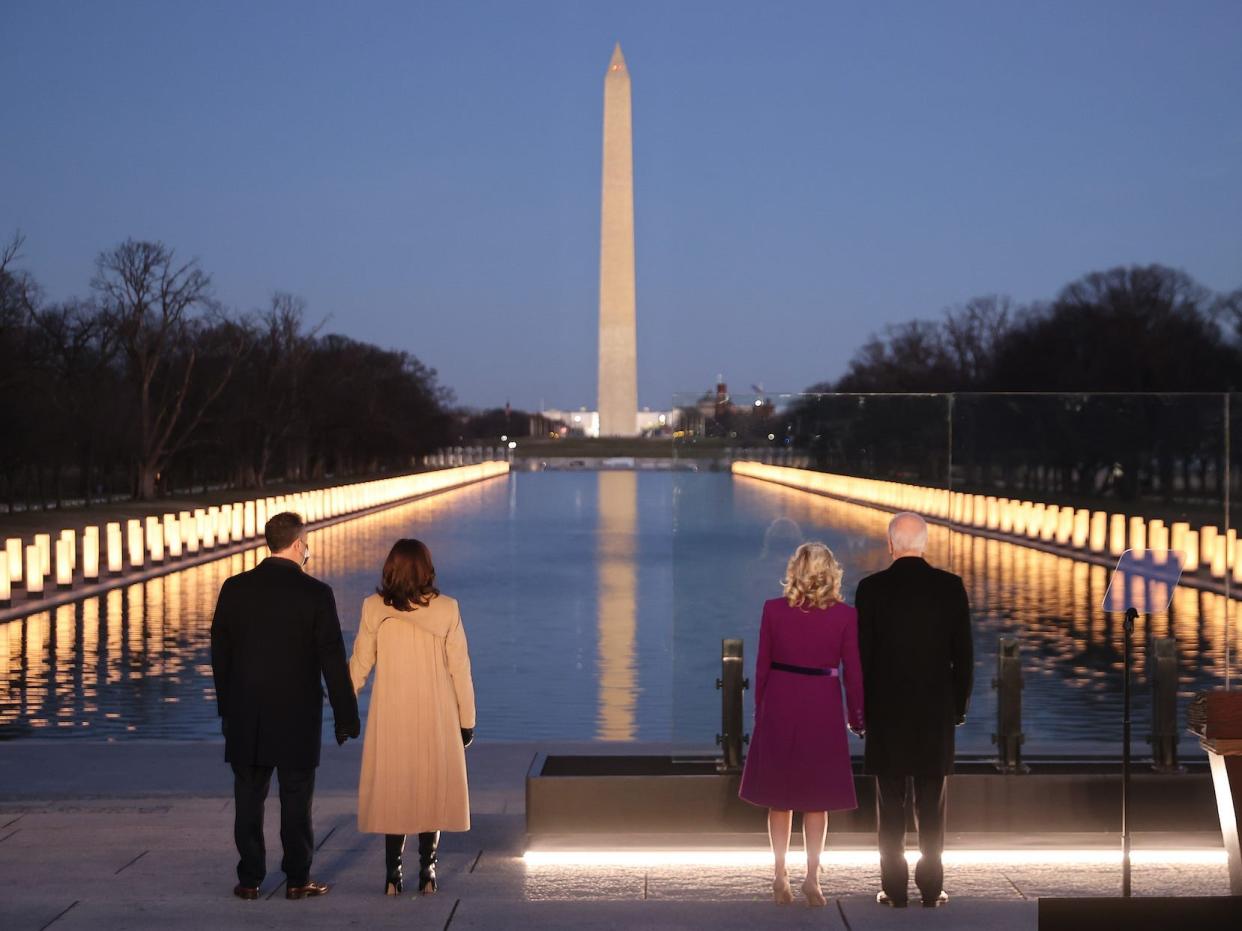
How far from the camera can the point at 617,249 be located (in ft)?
255

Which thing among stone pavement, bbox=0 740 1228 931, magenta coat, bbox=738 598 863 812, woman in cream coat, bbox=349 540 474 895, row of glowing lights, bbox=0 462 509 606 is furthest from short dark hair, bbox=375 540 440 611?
row of glowing lights, bbox=0 462 509 606

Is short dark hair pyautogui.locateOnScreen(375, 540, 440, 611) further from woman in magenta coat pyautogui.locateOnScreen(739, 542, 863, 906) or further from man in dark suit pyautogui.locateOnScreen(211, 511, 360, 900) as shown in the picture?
woman in magenta coat pyautogui.locateOnScreen(739, 542, 863, 906)

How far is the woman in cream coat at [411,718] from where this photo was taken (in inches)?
275

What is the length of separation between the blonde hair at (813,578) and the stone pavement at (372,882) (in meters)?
1.14

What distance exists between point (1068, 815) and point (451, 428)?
375 feet

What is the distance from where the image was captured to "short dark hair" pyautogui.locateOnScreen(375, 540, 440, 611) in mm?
6875

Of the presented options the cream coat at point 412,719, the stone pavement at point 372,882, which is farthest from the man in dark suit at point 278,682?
the stone pavement at point 372,882

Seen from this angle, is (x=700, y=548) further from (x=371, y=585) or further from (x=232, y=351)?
(x=232, y=351)

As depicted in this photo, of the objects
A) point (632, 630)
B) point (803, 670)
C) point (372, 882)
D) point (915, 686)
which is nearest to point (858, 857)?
point (915, 686)

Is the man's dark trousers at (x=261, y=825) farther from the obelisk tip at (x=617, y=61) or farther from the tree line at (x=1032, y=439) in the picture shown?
the obelisk tip at (x=617, y=61)

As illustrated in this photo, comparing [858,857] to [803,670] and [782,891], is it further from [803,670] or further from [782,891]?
[803,670]

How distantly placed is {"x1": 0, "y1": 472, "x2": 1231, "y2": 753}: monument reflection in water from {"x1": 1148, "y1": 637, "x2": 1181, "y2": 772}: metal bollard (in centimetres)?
13

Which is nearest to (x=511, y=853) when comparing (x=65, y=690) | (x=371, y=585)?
(x=65, y=690)

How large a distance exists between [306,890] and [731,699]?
89.8 inches
